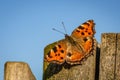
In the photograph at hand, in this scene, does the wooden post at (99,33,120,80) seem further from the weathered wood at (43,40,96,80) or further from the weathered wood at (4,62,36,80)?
the weathered wood at (4,62,36,80)

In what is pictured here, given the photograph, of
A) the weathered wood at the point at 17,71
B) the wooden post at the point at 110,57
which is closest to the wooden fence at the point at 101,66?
the wooden post at the point at 110,57

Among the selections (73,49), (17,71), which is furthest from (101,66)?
(17,71)

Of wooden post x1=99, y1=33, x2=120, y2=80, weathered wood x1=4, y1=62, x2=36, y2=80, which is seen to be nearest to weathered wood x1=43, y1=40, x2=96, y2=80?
wooden post x1=99, y1=33, x2=120, y2=80

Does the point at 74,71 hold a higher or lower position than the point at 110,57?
lower

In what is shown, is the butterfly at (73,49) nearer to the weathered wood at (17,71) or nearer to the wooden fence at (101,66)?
the wooden fence at (101,66)

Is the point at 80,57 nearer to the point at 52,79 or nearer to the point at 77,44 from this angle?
the point at 77,44

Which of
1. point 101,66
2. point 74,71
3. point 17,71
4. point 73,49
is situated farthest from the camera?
point 17,71

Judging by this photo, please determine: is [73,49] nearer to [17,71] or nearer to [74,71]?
[74,71]
